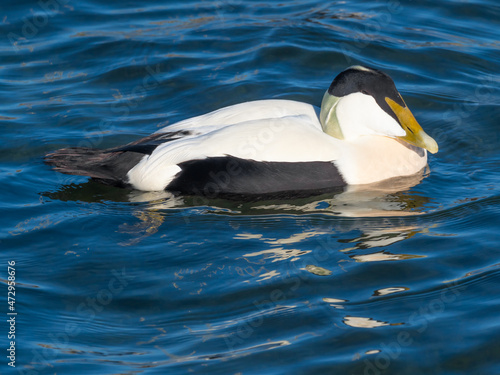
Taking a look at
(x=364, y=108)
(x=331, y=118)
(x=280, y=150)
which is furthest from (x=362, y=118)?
(x=280, y=150)

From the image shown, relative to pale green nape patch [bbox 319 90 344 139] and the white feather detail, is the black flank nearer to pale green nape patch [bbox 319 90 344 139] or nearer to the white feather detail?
the white feather detail

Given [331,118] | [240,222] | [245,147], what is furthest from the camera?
[331,118]

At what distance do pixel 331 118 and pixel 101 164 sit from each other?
1.78 m

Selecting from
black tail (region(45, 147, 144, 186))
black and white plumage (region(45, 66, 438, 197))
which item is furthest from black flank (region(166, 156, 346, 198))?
black tail (region(45, 147, 144, 186))

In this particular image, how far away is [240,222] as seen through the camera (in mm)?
5355

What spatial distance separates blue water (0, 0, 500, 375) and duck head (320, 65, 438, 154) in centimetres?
45

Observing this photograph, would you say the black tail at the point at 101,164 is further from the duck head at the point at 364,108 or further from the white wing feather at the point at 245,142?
the duck head at the point at 364,108

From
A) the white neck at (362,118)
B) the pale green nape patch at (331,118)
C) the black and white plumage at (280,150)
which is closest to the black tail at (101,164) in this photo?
the black and white plumage at (280,150)

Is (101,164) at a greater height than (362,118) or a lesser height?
lesser

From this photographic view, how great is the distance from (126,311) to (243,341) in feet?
2.58

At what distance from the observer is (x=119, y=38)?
28.1 ft

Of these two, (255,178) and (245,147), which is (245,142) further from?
(255,178)

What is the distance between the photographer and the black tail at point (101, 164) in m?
5.74

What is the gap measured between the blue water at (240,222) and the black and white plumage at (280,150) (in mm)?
157
